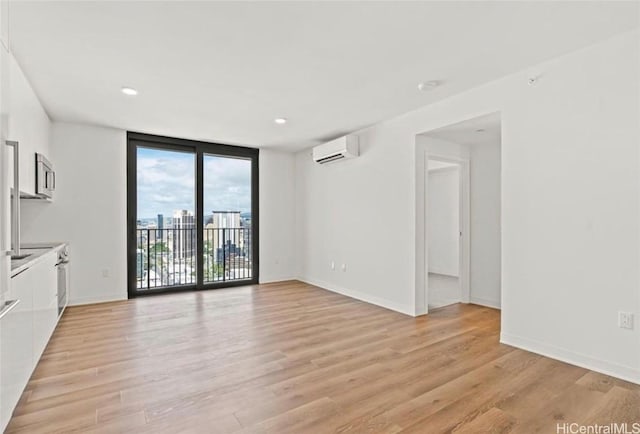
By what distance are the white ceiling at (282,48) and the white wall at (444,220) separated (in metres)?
3.30

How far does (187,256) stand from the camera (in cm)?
576

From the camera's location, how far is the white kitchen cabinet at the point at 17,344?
6.00 ft

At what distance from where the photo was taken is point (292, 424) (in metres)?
1.95

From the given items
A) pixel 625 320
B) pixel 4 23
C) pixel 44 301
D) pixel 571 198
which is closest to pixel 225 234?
pixel 44 301

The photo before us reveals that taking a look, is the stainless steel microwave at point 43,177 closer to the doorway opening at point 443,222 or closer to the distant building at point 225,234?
the distant building at point 225,234

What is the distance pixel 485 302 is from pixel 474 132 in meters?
2.27

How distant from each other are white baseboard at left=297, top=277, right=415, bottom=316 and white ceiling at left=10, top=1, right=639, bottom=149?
244cm

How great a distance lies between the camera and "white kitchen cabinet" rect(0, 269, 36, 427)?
6.00 ft

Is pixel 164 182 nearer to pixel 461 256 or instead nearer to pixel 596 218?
pixel 461 256

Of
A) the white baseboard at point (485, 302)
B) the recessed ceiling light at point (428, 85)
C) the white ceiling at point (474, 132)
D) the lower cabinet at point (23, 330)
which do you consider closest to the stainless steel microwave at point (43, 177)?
the lower cabinet at point (23, 330)

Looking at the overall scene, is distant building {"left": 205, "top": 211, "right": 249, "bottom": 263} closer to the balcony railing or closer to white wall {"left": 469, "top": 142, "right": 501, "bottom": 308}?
the balcony railing

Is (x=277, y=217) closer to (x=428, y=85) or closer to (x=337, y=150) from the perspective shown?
(x=337, y=150)

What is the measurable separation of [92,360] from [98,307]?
200cm

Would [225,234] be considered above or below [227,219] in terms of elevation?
below
